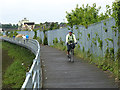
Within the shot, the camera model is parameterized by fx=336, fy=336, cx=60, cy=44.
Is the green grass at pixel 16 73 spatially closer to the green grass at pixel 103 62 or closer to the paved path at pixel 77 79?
the green grass at pixel 103 62

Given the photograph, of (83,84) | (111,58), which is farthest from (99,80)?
(111,58)

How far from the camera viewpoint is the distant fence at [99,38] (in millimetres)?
12828

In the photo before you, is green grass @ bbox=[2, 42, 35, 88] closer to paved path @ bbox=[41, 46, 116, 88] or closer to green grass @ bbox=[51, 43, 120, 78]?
green grass @ bbox=[51, 43, 120, 78]

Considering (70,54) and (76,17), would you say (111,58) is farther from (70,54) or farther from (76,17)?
(76,17)

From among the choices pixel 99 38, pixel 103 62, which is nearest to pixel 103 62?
pixel 103 62

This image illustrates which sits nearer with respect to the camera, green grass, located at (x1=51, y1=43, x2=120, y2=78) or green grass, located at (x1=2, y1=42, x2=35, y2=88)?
green grass, located at (x1=51, y1=43, x2=120, y2=78)

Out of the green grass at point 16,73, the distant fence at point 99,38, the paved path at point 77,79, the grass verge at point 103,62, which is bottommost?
the green grass at point 16,73

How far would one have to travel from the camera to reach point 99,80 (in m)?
11.0

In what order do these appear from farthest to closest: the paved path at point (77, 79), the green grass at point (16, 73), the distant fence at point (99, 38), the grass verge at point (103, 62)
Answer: the green grass at point (16, 73), the distant fence at point (99, 38), the grass verge at point (103, 62), the paved path at point (77, 79)

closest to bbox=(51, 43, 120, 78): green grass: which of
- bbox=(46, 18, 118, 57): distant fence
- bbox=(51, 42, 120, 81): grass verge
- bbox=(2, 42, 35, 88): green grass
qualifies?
bbox=(51, 42, 120, 81): grass verge

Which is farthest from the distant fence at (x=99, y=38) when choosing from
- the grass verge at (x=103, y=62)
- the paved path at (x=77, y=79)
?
the paved path at (x=77, y=79)

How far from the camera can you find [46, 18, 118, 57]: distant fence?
42.1 ft

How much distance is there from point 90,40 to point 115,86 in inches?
310

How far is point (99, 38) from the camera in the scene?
15109mm
